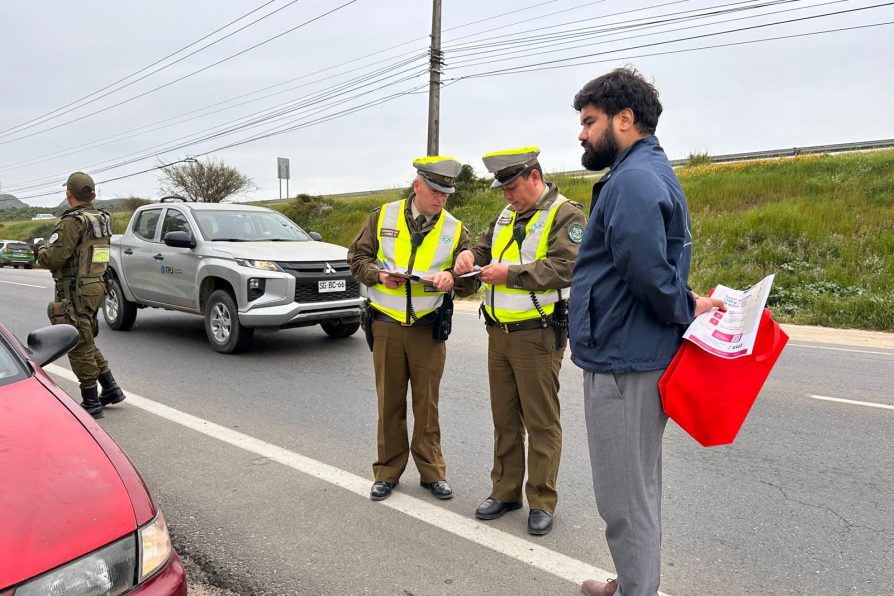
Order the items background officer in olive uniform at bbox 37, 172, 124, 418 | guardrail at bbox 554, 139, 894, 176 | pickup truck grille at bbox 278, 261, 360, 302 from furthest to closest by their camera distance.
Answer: guardrail at bbox 554, 139, 894, 176
pickup truck grille at bbox 278, 261, 360, 302
background officer in olive uniform at bbox 37, 172, 124, 418

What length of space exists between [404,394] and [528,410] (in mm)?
816

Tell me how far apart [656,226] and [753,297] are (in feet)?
1.46

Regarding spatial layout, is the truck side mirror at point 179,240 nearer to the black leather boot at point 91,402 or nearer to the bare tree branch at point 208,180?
the black leather boot at point 91,402

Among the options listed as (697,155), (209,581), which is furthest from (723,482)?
(697,155)

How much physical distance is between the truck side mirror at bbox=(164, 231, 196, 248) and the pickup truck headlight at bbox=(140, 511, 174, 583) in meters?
6.40

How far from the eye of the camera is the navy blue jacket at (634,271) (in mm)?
2150

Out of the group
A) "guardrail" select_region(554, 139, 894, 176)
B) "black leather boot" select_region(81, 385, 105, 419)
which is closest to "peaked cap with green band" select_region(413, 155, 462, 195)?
"black leather boot" select_region(81, 385, 105, 419)

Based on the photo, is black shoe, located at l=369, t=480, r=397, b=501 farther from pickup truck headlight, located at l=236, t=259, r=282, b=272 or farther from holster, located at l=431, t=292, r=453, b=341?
Result: pickup truck headlight, located at l=236, t=259, r=282, b=272

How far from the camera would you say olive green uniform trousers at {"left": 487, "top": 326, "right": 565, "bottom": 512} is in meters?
3.33

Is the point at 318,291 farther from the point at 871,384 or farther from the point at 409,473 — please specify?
the point at 871,384

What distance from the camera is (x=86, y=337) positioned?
5258 mm

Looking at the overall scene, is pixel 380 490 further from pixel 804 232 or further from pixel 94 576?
pixel 804 232

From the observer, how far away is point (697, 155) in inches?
1003

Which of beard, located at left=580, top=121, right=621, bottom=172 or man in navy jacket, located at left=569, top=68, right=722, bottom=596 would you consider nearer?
man in navy jacket, located at left=569, top=68, right=722, bottom=596
